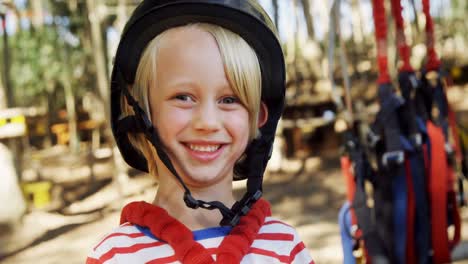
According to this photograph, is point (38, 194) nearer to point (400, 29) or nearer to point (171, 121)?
point (400, 29)

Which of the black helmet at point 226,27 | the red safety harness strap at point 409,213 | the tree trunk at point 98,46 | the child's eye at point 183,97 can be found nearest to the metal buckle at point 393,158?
the red safety harness strap at point 409,213

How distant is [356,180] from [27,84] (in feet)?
78.6

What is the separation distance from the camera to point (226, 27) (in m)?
1.05

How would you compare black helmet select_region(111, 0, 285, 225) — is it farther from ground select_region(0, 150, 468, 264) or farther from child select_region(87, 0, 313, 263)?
ground select_region(0, 150, 468, 264)

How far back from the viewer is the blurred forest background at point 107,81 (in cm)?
657

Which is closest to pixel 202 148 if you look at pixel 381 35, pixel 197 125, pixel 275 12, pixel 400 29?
pixel 197 125

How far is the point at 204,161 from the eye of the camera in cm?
104

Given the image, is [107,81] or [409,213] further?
[107,81]

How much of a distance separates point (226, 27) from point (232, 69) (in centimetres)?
9

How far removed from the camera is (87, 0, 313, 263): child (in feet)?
3.30

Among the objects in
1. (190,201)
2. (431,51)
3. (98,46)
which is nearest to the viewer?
(190,201)

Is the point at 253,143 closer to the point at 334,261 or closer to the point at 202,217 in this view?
the point at 202,217

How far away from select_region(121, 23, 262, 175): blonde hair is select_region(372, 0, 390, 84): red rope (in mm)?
893

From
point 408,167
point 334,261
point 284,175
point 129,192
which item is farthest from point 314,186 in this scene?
point 408,167
